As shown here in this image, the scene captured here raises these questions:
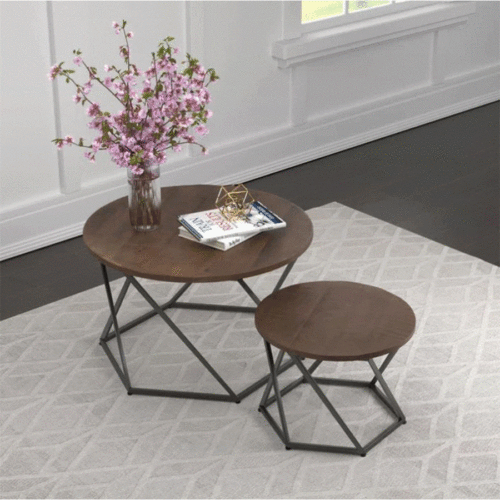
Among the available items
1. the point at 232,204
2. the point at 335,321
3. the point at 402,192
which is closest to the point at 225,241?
the point at 232,204

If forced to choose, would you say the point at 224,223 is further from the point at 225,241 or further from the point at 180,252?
the point at 180,252

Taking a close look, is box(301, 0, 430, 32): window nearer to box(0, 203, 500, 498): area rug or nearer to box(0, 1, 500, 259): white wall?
box(0, 1, 500, 259): white wall

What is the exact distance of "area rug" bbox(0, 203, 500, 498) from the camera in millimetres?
3059

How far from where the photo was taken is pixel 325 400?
10.1 feet

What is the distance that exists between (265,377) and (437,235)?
172 centimetres

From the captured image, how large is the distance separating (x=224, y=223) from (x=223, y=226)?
26mm

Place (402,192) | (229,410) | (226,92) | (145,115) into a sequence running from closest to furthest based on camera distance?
(145,115) → (229,410) → (226,92) → (402,192)

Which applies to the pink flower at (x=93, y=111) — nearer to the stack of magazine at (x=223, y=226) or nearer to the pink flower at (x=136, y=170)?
the pink flower at (x=136, y=170)

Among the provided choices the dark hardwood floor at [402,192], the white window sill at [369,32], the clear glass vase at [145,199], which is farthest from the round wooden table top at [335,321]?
the white window sill at [369,32]

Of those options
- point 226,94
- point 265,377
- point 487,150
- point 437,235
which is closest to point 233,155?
point 226,94

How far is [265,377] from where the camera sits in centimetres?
359

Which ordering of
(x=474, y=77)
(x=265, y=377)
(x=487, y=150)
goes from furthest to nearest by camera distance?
1. (x=474, y=77)
2. (x=487, y=150)
3. (x=265, y=377)

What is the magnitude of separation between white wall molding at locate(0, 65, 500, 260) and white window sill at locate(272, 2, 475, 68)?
44 cm

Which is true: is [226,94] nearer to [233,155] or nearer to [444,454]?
[233,155]
